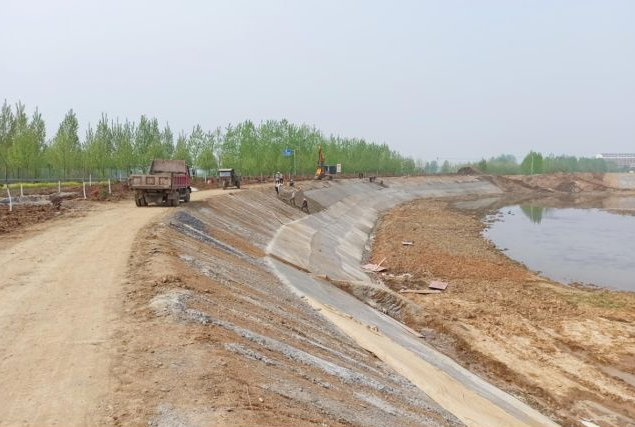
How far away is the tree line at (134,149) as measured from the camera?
5084cm

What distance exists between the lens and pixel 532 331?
2019cm

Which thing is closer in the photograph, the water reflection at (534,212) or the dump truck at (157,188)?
the dump truck at (157,188)

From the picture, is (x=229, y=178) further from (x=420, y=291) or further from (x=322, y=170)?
(x=322, y=170)

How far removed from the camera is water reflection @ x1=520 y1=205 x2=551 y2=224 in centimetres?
6794

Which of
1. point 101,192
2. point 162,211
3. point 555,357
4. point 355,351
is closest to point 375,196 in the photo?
point 101,192

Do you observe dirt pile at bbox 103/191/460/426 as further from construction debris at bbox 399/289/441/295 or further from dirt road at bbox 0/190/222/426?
construction debris at bbox 399/289/441/295

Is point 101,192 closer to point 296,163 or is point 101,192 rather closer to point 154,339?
point 154,339

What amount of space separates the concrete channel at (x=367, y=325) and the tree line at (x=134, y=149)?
93.2 feet

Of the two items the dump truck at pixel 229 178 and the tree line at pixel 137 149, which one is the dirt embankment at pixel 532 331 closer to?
the dump truck at pixel 229 178

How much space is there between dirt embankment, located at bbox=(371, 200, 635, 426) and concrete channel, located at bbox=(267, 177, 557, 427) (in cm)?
164

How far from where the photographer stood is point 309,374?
916cm

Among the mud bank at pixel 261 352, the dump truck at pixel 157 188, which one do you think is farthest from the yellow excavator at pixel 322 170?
the mud bank at pixel 261 352

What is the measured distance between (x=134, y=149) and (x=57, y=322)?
56331mm

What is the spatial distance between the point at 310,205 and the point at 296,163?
42280 millimetres
